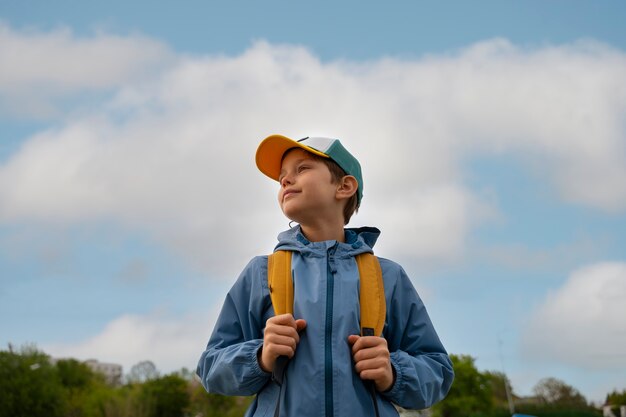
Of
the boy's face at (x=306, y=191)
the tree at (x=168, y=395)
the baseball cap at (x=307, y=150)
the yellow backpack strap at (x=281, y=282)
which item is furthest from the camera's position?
the tree at (x=168, y=395)

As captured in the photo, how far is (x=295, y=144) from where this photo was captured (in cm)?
402

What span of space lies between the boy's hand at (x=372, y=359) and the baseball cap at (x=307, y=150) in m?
1.02

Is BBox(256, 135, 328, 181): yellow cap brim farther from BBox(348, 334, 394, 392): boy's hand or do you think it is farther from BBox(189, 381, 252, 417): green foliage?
BBox(189, 381, 252, 417): green foliage

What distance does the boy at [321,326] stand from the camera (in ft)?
11.0

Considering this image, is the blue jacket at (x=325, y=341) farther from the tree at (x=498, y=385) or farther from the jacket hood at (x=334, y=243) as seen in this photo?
the tree at (x=498, y=385)

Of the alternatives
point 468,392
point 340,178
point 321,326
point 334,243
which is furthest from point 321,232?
point 468,392

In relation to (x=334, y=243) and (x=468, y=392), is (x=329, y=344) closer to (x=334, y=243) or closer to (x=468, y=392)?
(x=334, y=243)

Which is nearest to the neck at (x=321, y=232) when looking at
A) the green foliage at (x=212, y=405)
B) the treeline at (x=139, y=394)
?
the treeline at (x=139, y=394)

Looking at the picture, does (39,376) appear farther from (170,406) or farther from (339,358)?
(339,358)

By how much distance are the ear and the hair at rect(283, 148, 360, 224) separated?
0.03m

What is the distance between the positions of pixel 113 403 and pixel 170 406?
9.46 metres

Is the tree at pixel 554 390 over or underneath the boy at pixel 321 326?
over

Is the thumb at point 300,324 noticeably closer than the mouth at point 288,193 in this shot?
Yes

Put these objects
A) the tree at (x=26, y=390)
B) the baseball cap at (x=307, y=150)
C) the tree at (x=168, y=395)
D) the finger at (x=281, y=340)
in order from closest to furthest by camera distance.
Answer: the finger at (x=281, y=340), the baseball cap at (x=307, y=150), the tree at (x=26, y=390), the tree at (x=168, y=395)
